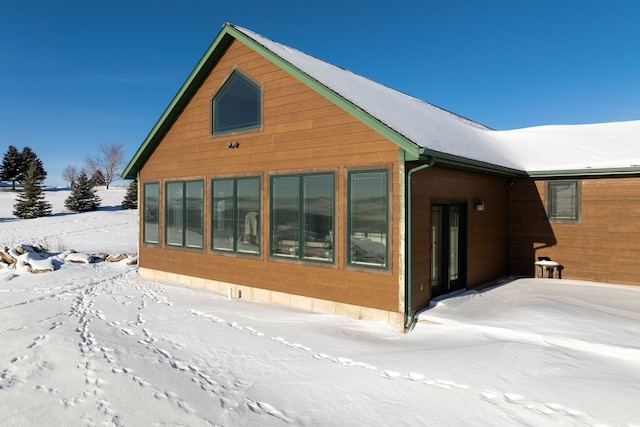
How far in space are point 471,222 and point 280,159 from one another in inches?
180

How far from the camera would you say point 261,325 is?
294 inches

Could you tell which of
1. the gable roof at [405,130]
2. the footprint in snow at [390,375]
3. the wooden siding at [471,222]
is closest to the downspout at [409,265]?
the wooden siding at [471,222]

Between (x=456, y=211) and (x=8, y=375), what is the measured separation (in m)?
8.25

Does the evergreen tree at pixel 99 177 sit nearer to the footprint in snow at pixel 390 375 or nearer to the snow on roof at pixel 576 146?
the snow on roof at pixel 576 146

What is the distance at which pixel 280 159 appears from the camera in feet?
29.8

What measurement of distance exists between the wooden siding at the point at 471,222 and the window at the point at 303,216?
1723 millimetres

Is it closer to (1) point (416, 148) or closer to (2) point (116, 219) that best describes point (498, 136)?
(1) point (416, 148)

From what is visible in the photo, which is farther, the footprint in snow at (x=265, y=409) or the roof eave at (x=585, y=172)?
the roof eave at (x=585, y=172)

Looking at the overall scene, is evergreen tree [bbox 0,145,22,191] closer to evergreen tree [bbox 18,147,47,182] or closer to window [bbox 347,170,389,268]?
evergreen tree [bbox 18,147,47,182]

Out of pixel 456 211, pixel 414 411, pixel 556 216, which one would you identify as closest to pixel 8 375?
pixel 414 411

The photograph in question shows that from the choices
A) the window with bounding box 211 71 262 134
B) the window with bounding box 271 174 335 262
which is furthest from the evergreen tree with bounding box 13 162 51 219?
the window with bounding box 271 174 335 262

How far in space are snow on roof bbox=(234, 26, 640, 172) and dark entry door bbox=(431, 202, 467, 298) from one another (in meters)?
1.23

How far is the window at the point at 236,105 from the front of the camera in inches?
380

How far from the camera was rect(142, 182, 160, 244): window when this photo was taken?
12.4 metres
